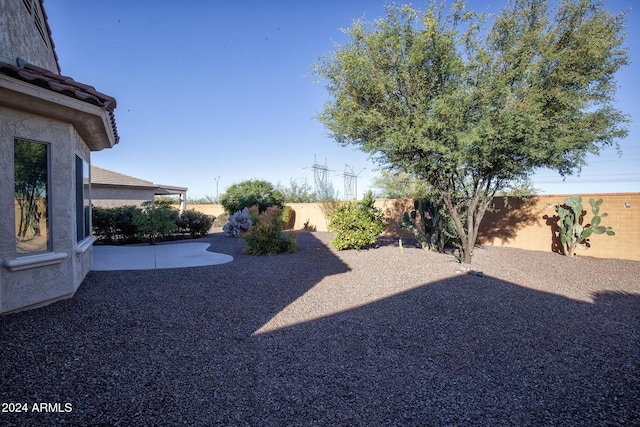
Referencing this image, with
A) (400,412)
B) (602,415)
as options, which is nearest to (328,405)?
(400,412)

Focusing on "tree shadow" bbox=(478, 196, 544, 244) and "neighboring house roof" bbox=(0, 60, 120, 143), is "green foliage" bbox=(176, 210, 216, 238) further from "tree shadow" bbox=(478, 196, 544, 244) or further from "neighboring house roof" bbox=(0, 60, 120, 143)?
"tree shadow" bbox=(478, 196, 544, 244)

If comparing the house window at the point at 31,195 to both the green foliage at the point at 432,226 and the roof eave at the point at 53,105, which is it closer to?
the roof eave at the point at 53,105

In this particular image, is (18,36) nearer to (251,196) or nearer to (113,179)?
(113,179)

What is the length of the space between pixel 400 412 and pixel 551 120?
824 cm

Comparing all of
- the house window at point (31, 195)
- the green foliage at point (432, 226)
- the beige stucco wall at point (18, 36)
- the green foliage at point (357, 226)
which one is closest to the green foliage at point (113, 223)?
the beige stucco wall at point (18, 36)

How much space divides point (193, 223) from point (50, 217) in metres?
11.9

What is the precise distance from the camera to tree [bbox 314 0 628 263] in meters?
7.64

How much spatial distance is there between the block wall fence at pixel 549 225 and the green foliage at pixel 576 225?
0.39 m

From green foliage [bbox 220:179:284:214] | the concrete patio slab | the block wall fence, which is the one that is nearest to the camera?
the concrete patio slab

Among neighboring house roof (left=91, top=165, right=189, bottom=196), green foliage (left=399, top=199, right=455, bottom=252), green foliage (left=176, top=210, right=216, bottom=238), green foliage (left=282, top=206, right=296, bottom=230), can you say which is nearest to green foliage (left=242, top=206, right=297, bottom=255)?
green foliage (left=399, top=199, right=455, bottom=252)

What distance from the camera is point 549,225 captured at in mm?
11992

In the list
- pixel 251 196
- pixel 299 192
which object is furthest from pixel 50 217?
pixel 299 192

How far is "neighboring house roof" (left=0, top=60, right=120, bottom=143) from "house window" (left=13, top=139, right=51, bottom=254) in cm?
94

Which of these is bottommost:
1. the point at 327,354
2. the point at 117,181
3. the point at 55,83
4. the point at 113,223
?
the point at 327,354
